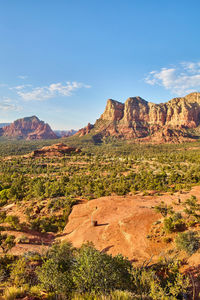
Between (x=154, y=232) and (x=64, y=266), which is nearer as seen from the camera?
(x=64, y=266)

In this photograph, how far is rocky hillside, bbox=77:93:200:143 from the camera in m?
153

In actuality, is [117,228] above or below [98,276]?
below

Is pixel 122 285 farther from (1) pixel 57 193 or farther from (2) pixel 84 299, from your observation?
(1) pixel 57 193

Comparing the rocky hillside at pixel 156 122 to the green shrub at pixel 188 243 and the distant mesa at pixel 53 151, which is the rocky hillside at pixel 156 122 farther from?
the green shrub at pixel 188 243

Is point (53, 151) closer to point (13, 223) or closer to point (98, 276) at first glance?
point (13, 223)

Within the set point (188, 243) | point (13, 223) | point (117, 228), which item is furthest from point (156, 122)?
point (13, 223)

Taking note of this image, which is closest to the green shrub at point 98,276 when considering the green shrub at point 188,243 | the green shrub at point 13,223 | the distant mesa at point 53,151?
the green shrub at point 188,243

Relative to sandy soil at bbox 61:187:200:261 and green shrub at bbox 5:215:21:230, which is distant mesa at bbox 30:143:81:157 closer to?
sandy soil at bbox 61:187:200:261

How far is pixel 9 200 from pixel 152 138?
5505 inches

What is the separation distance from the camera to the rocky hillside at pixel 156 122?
503 ft

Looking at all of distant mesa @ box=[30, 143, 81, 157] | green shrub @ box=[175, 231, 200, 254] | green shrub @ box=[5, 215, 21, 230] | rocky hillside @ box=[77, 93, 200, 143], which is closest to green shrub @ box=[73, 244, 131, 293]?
green shrub @ box=[175, 231, 200, 254]

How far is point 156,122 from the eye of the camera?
18450 centimetres

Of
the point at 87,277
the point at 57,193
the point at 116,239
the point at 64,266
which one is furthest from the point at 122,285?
the point at 57,193

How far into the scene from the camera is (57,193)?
1335 inches
